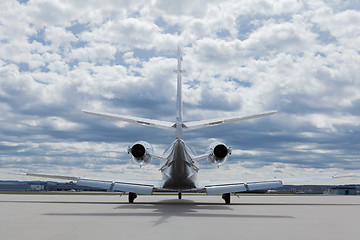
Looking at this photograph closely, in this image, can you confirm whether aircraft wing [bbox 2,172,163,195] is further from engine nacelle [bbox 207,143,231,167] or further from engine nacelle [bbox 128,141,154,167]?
engine nacelle [bbox 207,143,231,167]

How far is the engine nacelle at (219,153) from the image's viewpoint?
894 inches

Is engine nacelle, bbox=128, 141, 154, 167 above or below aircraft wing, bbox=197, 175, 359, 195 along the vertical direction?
above

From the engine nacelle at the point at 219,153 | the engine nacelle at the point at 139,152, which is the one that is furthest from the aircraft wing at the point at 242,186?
the engine nacelle at the point at 139,152

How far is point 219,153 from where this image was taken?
75.0 feet

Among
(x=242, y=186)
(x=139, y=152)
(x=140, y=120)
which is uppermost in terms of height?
(x=140, y=120)

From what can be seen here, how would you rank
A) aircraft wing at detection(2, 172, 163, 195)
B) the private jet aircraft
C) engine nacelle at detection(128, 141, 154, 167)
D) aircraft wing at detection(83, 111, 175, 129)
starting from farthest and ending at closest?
1. aircraft wing at detection(2, 172, 163, 195)
2. engine nacelle at detection(128, 141, 154, 167)
3. the private jet aircraft
4. aircraft wing at detection(83, 111, 175, 129)

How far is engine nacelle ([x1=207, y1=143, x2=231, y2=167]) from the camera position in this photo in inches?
894

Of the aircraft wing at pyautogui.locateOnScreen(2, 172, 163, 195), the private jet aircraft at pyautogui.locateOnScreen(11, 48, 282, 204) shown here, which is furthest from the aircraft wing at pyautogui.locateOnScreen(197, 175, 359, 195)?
the aircraft wing at pyautogui.locateOnScreen(2, 172, 163, 195)

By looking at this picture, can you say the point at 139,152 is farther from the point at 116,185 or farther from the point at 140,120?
the point at 140,120

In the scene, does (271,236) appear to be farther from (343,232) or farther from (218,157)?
(218,157)

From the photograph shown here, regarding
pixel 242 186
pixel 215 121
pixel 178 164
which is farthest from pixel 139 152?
pixel 242 186

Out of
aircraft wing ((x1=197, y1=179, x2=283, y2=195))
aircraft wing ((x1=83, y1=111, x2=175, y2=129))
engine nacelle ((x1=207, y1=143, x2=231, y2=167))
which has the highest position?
aircraft wing ((x1=83, y1=111, x2=175, y2=129))

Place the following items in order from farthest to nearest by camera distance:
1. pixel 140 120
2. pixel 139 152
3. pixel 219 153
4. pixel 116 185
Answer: pixel 116 185, pixel 219 153, pixel 139 152, pixel 140 120

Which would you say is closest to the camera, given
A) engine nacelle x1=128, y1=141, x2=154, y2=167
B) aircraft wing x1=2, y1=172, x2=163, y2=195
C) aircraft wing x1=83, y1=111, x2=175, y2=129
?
aircraft wing x1=83, y1=111, x2=175, y2=129
